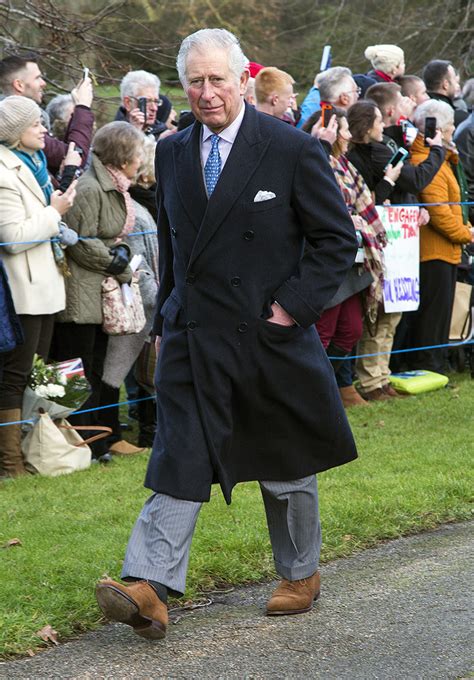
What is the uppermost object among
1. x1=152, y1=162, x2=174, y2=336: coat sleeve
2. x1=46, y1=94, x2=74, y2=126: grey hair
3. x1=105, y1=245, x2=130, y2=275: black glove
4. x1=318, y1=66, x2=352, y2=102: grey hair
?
x1=318, y1=66, x2=352, y2=102: grey hair

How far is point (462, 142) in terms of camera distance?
461 inches

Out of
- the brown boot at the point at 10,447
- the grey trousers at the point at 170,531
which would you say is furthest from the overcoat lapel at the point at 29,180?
the grey trousers at the point at 170,531

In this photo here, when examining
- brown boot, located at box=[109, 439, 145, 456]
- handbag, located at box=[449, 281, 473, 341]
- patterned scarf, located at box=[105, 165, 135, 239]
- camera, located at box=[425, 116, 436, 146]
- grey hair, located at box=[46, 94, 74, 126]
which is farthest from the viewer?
handbag, located at box=[449, 281, 473, 341]

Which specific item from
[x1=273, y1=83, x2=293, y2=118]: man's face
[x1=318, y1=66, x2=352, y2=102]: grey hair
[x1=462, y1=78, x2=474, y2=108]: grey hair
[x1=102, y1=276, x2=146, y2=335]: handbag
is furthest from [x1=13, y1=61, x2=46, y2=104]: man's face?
[x1=462, y1=78, x2=474, y2=108]: grey hair

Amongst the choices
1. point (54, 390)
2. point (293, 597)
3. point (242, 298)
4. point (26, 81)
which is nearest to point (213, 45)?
point (242, 298)

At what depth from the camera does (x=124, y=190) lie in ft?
27.3

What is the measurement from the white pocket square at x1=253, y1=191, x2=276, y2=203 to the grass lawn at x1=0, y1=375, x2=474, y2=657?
167 cm

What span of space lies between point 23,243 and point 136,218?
1261 mm

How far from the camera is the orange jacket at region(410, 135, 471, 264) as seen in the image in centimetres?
1050

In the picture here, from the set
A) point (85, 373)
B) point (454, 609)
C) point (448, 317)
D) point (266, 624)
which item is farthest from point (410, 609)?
point (448, 317)

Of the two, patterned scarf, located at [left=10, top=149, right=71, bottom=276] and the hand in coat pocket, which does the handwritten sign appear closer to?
patterned scarf, located at [left=10, top=149, right=71, bottom=276]

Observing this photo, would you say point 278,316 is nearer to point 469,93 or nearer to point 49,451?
point 49,451

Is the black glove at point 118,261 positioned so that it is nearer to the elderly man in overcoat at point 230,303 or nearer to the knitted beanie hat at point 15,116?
the knitted beanie hat at point 15,116

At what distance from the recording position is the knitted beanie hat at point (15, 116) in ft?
24.9
